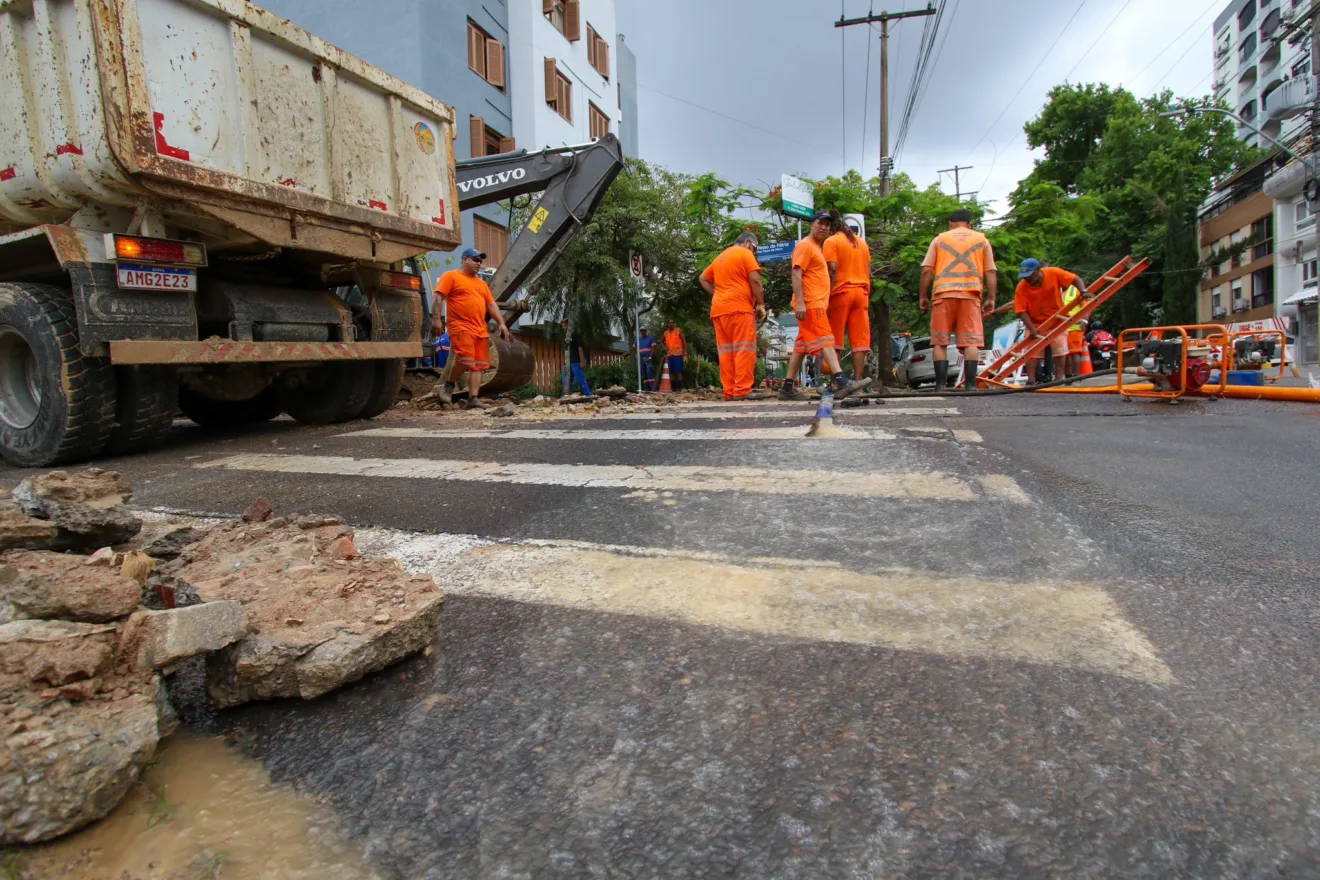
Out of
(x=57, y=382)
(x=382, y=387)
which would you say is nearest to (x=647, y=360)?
(x=382, y=387)

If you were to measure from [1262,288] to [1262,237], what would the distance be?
2.32 metres

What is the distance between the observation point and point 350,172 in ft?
17.6

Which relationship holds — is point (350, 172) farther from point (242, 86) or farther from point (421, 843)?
point (421, 843)

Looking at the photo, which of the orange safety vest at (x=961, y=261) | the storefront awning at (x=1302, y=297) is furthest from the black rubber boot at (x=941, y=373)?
the storefront awning at (x=1302, y=297)

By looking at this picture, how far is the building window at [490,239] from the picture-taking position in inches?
711

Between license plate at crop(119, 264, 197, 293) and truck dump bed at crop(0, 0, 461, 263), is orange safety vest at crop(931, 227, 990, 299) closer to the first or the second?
truck dump bed at crop(0, 0, 461, 263)

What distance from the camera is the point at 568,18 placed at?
21938 mm

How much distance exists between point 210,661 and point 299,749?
0.31m

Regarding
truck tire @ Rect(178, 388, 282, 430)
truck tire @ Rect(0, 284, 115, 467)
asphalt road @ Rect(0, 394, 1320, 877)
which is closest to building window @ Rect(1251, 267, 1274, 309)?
asphalt road @ Rect(0, 394, 1320, 877)

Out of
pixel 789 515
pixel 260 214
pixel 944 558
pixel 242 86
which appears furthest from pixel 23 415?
pixel 944 558

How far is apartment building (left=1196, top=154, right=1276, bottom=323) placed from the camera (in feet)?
108

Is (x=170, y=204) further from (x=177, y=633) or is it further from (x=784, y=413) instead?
(x=784, y=413)

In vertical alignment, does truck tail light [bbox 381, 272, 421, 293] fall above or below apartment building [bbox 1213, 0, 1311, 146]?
below

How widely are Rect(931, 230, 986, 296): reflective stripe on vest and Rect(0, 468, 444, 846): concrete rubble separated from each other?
6966 millimetres
